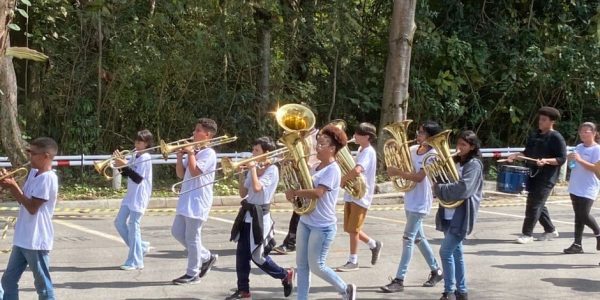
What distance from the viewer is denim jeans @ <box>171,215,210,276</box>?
8445 mm

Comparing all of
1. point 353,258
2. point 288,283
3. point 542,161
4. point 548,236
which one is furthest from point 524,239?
point 288,283

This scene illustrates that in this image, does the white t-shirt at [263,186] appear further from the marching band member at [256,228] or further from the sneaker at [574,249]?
the sneaker at [574,249]

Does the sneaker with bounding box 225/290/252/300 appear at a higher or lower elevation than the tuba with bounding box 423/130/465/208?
lower

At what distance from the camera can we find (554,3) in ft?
71.7

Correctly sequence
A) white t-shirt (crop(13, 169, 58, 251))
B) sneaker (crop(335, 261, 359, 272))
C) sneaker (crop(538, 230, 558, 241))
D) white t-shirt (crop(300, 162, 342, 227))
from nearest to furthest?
1. white t-shirt (crop(13, 169, 58, 251))
2. white t-shirt (crop(300, 162, 342, 227))
3. sneaker (crop(335, 261, 359, 272))
4. sneaker (crop(538, 230, 558, 241))

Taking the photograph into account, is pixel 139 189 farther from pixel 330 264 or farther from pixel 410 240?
pixel 410 240

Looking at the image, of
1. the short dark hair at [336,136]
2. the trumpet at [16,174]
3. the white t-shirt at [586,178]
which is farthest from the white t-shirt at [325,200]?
the white t-shirt at [586,178]

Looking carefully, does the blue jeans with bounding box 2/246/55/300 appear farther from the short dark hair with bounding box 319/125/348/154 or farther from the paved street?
the short dark hair with bounding box 319/125/348/154

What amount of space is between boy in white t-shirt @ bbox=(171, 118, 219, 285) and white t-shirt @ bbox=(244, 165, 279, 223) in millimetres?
449

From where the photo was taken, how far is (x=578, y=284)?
29.5ft

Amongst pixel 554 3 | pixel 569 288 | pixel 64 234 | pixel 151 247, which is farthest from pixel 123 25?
pixel 569 288

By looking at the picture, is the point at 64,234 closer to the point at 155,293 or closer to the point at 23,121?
the point at 155,293

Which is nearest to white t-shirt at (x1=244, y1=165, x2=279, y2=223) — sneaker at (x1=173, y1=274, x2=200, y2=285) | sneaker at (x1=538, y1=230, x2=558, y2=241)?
sneaker at (x1=173, y1=274, x2=200, y2=285)

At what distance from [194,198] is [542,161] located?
492cm
